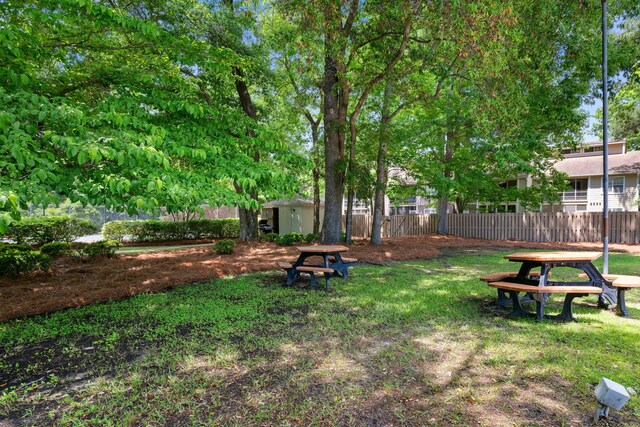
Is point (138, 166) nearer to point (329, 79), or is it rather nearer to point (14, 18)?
point (14, 18)

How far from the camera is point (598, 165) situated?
2570 cm

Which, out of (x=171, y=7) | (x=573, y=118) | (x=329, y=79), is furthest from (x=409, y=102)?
(x=171, y=7)

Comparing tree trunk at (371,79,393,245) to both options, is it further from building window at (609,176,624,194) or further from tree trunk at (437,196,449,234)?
building window at (609,176,624,194)

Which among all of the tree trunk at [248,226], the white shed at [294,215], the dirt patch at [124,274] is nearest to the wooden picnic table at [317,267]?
the dirt patch at [124,274]

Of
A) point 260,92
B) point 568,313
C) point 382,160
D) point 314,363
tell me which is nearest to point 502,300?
point 568,313

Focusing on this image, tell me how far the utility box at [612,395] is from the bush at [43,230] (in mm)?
17288

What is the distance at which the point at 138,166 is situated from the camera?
3277 mm

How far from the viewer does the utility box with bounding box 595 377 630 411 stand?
211 centimetres

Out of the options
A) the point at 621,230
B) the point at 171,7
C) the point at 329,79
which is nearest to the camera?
the point at 171,7

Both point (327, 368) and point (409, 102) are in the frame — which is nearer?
point (327, 368)

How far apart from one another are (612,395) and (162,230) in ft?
62.7

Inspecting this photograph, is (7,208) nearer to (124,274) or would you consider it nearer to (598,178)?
(124,274)

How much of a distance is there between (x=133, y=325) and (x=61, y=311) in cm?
167

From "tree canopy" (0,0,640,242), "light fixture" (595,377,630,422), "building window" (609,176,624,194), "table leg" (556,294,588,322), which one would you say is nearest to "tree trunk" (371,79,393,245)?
"tree canopy" (0,0,640,242)
